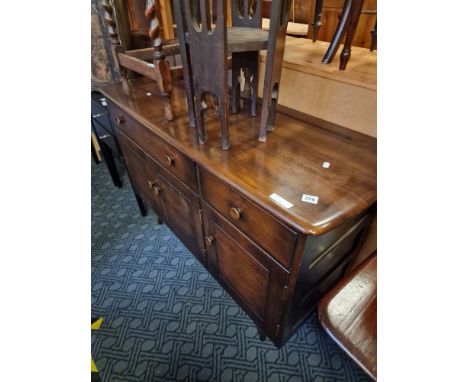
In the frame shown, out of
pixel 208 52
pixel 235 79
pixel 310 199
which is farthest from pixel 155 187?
pixel 310 199

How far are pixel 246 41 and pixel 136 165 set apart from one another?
92 cm

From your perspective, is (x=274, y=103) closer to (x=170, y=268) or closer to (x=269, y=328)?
(x=269, y=328)

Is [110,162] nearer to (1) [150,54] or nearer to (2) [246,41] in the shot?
(1) [150,54]

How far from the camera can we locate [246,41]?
655 mm

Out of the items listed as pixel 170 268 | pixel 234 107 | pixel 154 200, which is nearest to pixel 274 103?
pixel 234 107

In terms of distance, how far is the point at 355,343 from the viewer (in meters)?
0.61

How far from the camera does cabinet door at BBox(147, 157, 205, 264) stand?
99 centimetres

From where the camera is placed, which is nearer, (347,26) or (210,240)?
(347,26)

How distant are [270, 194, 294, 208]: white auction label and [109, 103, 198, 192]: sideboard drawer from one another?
13.4 inches

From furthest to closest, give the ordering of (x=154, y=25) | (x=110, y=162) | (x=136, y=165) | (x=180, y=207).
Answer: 1. (x=110, y=162)
2. (x=136, y=165)
3. (x=180, y=207)
4. (x=154, y=25)

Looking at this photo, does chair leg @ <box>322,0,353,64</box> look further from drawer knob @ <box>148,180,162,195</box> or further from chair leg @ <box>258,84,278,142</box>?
drawer knob @ <box>148,180,162,195</box>

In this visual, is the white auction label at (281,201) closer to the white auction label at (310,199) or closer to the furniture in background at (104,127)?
the white auction label at (310,199)
